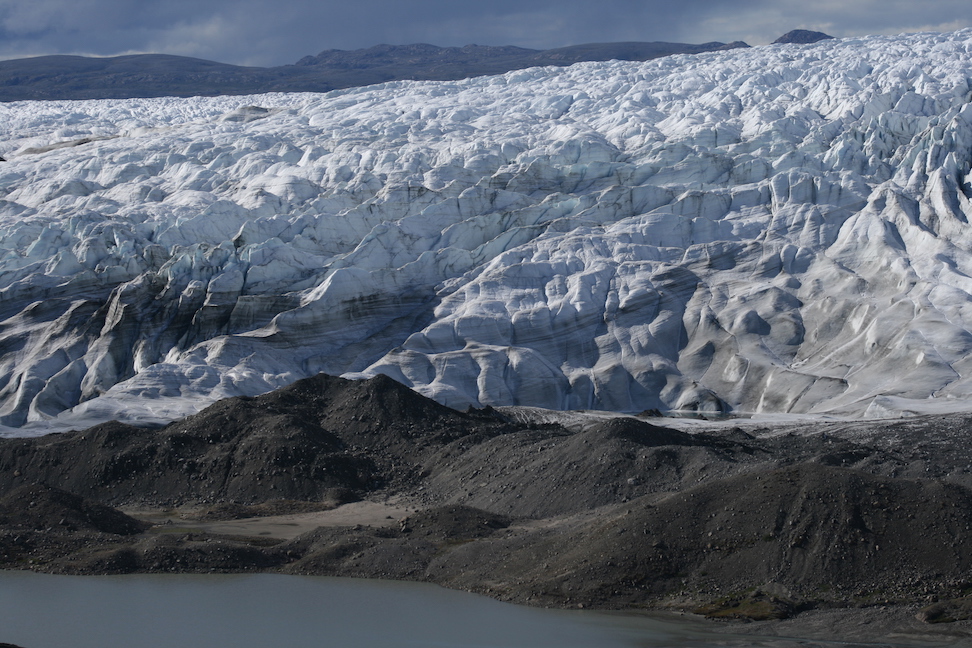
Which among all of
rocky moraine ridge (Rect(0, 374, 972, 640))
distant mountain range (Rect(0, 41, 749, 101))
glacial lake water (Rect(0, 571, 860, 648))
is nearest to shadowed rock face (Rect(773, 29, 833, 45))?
distant mountain range (Rect(0, 41, 749, 101))

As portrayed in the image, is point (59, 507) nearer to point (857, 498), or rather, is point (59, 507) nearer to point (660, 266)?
point (857, 498)

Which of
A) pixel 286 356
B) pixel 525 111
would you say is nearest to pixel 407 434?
pixel 286 356

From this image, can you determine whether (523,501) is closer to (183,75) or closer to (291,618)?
(291,618)

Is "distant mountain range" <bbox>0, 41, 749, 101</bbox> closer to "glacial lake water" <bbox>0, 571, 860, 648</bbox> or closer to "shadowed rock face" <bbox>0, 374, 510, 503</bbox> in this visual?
"shadowed rock face" <bbox>0, 374, 510, 503</bbox>

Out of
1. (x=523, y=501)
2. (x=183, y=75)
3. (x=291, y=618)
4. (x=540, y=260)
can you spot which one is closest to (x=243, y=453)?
(x=523, y=501)

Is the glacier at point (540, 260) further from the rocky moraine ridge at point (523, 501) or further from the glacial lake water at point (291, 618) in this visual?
the glacial lake water at point (291, 618)

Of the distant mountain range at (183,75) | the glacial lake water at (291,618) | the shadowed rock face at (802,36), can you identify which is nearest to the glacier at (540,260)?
the glacial lake water at (291,618)
